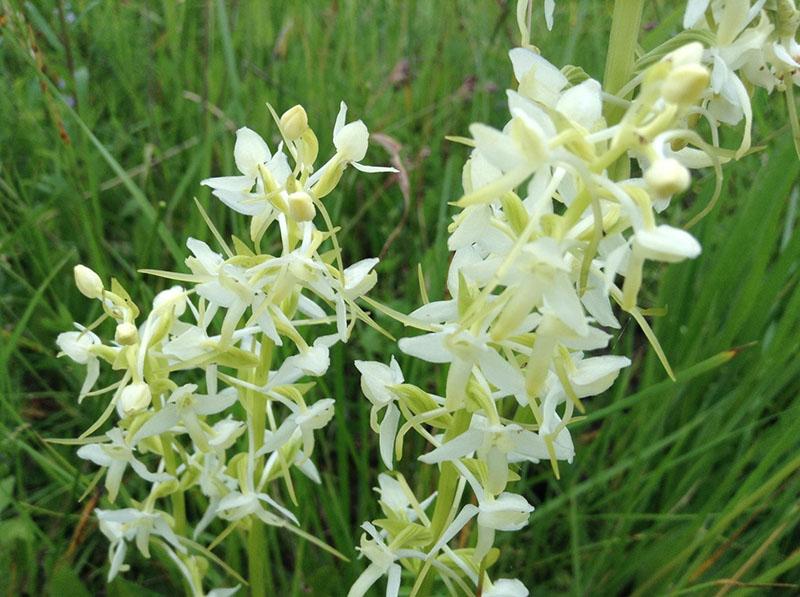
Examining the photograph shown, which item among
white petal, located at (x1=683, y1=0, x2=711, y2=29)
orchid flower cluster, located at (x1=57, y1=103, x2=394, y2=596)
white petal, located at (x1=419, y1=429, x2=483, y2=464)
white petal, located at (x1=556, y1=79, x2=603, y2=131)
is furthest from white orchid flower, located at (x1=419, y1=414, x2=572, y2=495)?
white petal, located at (x1=683, y1=0, x2=711, y2=29)

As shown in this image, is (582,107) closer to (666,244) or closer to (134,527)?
(666,244)

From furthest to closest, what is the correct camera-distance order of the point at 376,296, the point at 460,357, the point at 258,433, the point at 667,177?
1. the point at 376,296
2. the point at 258,433
3. the point at 460,357
4. the point at 667,177

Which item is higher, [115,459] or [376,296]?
[115,459]

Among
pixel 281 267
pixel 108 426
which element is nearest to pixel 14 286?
pixel 108 426

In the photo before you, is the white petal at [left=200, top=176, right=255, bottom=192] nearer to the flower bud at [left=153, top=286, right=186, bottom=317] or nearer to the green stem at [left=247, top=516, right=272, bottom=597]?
the flower bud at [left=153, top=286, right=186, bottom=317]

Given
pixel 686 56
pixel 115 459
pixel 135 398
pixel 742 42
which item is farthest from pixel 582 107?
pixel 115 459

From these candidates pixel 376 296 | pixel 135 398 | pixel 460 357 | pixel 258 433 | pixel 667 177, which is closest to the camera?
pixel 667 177

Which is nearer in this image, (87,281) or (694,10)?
(694,10)
